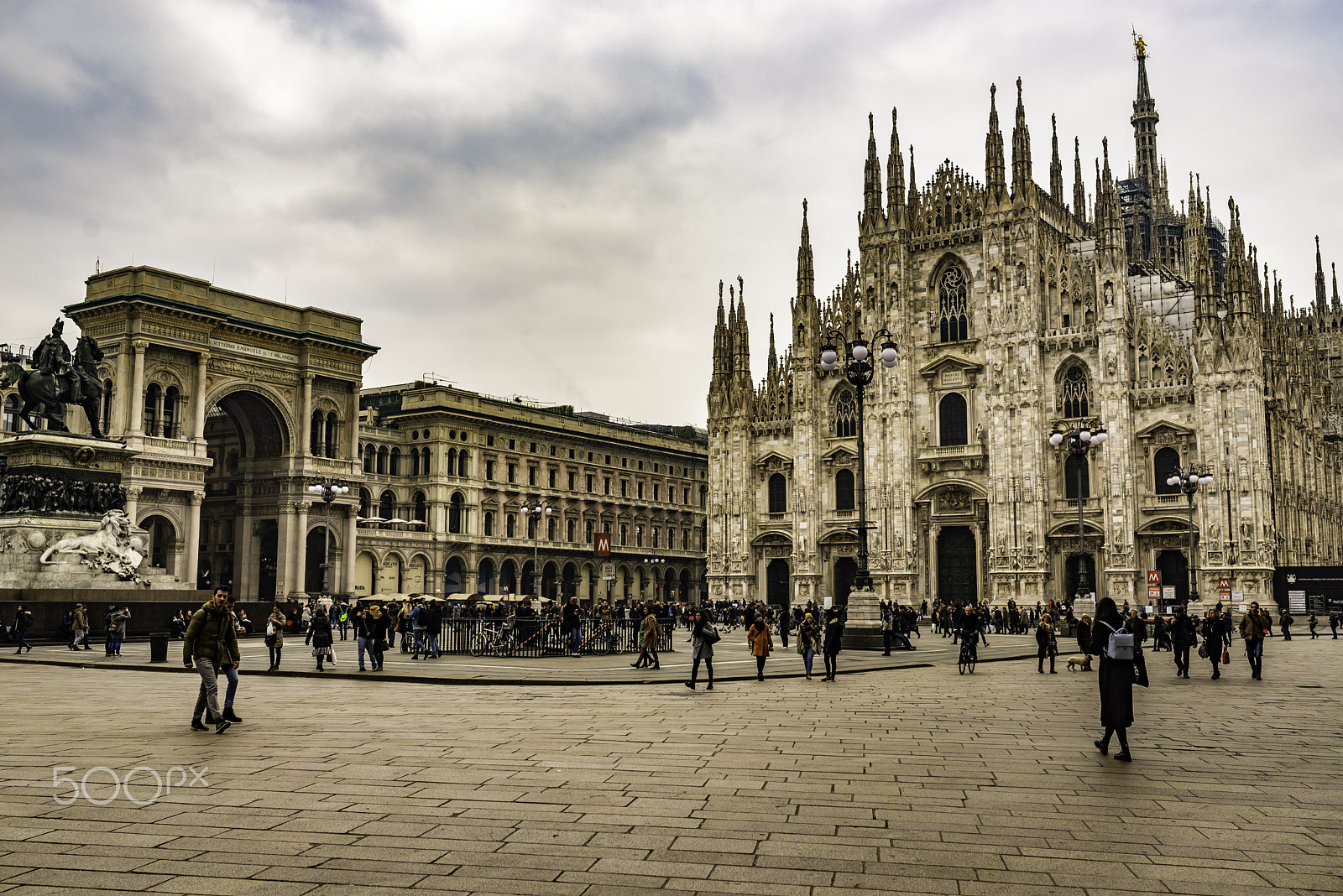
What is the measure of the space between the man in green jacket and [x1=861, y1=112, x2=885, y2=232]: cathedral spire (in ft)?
163

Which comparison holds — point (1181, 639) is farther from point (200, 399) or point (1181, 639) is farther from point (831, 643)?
point (200, 399)

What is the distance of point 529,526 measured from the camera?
74.3m

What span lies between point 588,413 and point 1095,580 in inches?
1830

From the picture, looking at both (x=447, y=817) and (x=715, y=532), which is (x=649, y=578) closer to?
(x=715, y=532)

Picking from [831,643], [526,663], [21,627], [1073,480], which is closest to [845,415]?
[1073,480]

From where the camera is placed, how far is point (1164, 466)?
4975 cm

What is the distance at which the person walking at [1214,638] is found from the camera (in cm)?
2242

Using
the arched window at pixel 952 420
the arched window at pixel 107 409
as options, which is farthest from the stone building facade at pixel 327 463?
the arched window at pixel 952 420

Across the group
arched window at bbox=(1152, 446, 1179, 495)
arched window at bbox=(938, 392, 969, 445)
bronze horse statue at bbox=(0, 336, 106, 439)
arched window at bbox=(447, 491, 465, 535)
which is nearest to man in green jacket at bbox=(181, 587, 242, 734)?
bronze horse statue at bbox=(0, 336, 106, 439)

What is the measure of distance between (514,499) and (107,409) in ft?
92.2

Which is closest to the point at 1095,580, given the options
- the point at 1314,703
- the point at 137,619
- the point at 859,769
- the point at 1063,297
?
the point at 1063,297

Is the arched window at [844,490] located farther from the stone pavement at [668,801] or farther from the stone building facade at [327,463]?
the stone pavement at [668,801]

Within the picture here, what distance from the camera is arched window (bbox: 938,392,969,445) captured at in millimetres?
55219

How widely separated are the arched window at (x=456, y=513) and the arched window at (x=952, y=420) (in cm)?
3038
